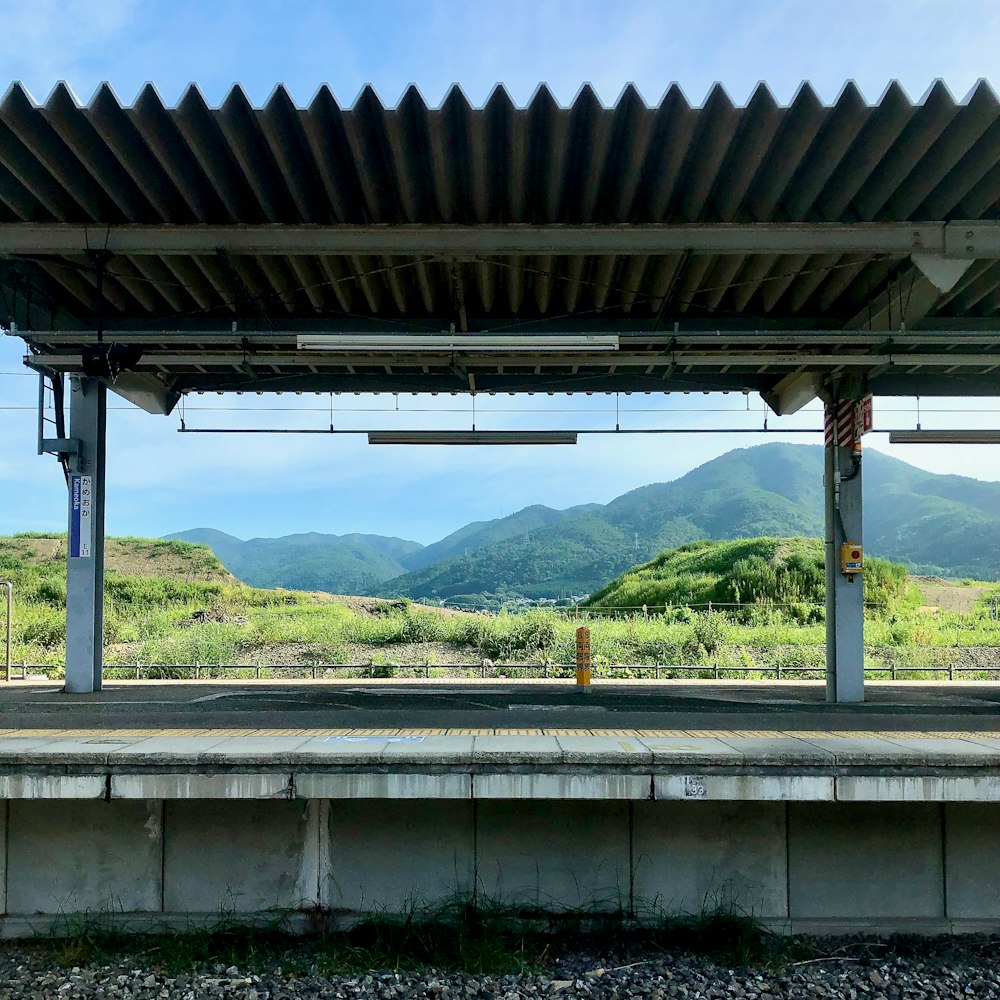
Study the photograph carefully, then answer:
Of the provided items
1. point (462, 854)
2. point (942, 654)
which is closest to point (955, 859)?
point (462, 854)

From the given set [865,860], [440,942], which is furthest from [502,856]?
[865,860]

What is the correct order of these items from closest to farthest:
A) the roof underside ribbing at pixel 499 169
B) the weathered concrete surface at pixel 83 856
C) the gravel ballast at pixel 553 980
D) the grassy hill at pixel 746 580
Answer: the gravel ballast at pixel 553 980
the weathered concrete surface at pixel 83 856
the roof underside ribbing at pixel 499 169
the grassy hill at pixel 746 580

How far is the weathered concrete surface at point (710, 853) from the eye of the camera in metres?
6.04

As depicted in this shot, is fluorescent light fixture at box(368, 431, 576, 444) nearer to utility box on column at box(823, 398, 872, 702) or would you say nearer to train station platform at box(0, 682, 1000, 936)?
utility box on column at box(823, 398, 872, 702)

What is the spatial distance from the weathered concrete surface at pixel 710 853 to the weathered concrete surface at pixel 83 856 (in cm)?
392

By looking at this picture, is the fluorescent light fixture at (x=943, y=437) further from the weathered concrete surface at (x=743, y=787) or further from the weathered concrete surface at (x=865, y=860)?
the weathered concrete surface at (x=743, y=787)

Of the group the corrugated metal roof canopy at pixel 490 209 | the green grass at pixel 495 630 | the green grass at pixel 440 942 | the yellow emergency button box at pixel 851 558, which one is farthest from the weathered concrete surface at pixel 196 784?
the green grass at pixel 495 630

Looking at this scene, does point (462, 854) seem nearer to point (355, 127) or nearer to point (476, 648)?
point (355, 127)

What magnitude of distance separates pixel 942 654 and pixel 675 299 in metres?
13.5

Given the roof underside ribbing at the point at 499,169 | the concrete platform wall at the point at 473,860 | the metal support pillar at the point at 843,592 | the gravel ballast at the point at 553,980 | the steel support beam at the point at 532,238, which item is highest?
the roof underside ribbing at the point at 499,169

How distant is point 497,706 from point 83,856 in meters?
4.66

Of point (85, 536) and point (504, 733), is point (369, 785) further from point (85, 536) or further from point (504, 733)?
point (85, 536)

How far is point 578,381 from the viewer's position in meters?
11.4

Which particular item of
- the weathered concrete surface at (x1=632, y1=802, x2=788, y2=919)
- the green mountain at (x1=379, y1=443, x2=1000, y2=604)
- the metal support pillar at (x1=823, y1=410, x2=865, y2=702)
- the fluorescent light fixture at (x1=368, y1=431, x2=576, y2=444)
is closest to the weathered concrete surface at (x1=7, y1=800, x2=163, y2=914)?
the weathered concrete surface at (x1=632, y1=802, x2=788, y2=919)
